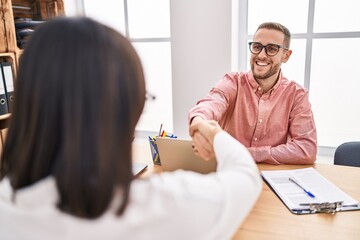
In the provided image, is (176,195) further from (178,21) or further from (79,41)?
(178,21)

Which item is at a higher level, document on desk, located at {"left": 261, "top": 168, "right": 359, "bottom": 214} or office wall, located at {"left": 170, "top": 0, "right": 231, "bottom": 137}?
office wall, located at {"left": 170, "top": 0, "right": 231, "bottom": 137}

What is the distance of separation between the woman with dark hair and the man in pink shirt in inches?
49.5

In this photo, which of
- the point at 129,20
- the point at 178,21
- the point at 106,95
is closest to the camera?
the point at 106,95

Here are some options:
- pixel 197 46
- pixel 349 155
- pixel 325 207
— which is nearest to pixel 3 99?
pixel 197 46

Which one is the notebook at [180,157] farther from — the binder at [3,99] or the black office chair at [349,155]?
the binder at [3,99]

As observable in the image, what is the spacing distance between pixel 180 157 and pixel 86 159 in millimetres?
896

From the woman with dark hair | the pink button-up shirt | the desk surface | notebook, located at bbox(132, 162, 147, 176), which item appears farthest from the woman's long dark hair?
the pink button-up shirt

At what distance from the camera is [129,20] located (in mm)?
3480

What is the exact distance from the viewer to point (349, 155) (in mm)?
1832

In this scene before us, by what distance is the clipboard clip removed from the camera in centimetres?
115

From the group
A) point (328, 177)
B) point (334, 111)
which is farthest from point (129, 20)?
point (328, 177)

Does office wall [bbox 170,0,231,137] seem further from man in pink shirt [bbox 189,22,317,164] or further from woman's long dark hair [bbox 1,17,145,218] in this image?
woman's long dark hair [bbox 1,17,145,218]

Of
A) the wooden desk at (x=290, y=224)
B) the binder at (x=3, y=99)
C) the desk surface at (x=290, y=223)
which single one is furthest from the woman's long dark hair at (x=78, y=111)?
the binder at (x=3, y=99)

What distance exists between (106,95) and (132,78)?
2.4 inches
